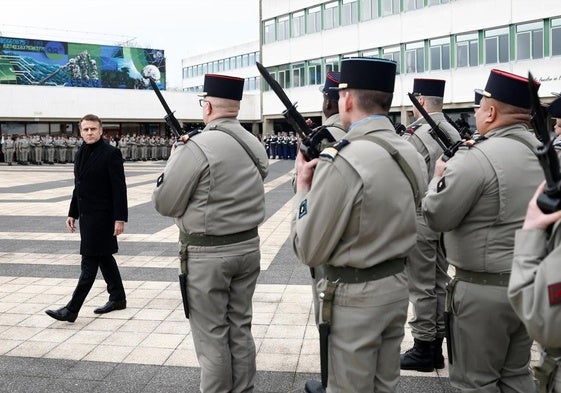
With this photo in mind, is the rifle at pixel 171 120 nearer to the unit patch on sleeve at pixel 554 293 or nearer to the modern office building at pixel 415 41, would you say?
the unit patch on sleeve at pixel 554 293

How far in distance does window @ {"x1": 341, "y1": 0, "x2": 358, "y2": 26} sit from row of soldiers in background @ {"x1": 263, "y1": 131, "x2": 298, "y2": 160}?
8.13 meters

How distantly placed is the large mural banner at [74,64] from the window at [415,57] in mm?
28732

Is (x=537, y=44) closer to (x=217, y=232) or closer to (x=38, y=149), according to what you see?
(x=217, y=232)

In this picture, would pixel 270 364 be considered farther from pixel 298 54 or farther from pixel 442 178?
pixel 298 54

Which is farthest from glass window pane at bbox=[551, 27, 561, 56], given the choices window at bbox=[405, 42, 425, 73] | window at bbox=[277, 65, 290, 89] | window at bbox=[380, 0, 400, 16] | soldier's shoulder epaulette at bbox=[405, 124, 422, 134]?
soldier's shoulder epaulette at bbox=[405, 124, 422, 134]

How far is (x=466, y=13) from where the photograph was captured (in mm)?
30141

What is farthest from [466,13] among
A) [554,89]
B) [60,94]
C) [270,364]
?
[270,364]

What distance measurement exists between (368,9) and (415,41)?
4206mm

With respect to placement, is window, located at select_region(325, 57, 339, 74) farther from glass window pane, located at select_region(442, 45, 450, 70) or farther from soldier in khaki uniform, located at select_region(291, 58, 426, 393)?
soldier in khaki uniform, located at select_region(291, 58, 426, 393)

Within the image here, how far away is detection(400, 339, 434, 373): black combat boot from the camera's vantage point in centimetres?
462

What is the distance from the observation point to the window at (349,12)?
36.3 m

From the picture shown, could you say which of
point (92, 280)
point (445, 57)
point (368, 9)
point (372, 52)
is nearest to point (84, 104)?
point (372, 52)

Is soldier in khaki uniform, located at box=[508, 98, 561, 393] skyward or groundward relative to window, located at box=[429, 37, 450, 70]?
groundward

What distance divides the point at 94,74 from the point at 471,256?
52.9 m
